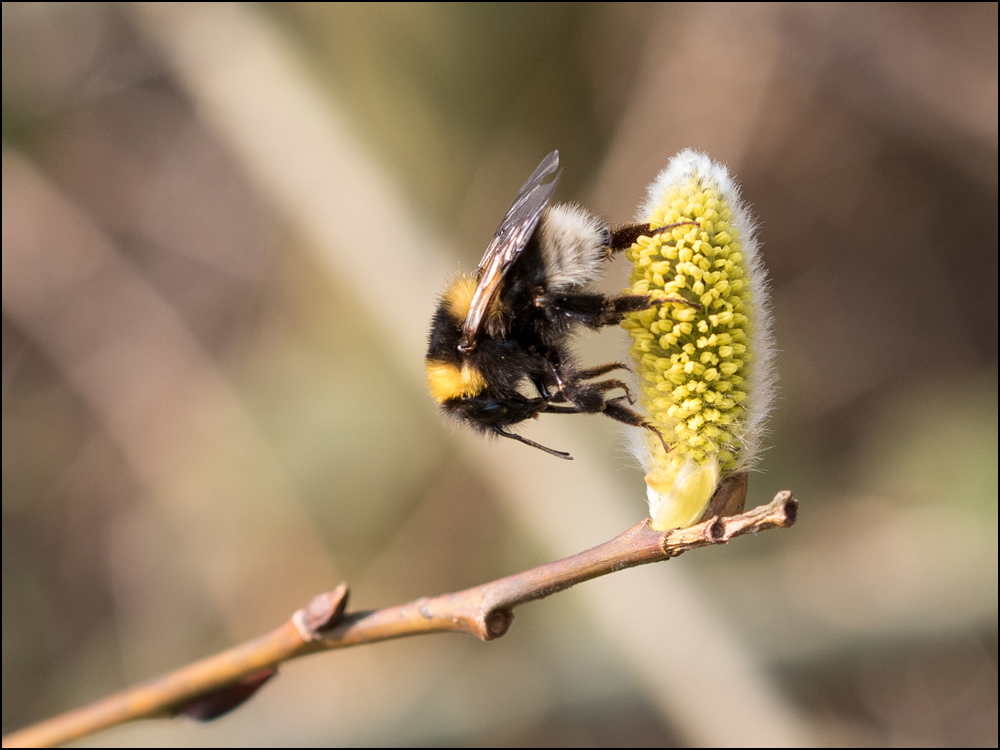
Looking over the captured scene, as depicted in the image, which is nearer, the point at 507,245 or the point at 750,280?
the point at 750,280

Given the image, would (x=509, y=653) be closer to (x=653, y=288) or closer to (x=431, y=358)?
(x=431, y=358)

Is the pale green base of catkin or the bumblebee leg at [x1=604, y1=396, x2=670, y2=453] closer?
the pale green base of catkin

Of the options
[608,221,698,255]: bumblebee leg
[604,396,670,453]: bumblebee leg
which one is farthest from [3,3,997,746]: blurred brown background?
[608,221,698,255]: bumblebee leg

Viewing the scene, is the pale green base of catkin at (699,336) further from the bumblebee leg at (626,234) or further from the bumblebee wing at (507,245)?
the bumblebee wing at (507,245)

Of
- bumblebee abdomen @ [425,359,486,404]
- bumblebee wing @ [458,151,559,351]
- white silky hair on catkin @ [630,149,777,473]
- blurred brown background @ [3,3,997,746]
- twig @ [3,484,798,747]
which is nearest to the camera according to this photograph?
twig @ [3,484,798,747]

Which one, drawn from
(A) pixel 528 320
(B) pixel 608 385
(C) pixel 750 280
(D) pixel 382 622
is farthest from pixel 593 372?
(D) pixel 382 622

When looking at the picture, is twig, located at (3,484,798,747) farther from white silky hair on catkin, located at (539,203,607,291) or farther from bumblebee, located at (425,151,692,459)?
white silky hair on catkin, located at (539,203,607,291)

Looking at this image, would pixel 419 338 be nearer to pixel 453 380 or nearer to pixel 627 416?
pixel 453 380
